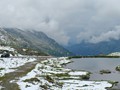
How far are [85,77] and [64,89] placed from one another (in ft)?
108

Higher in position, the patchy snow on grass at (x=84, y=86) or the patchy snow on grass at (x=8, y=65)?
the patchy snow on grass at (x=8, y=65)

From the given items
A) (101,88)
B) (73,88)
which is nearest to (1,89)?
(73,88)

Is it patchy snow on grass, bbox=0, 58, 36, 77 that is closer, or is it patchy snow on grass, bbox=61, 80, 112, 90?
patchy snow on grass, bbox=61, 80, 112, 90

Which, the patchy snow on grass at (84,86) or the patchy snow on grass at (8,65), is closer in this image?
the patchy snow on grass at (84,86)

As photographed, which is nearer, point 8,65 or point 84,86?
point 84,86

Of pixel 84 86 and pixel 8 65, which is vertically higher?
pixel 8 65

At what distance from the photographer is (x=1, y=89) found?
4906 centimetres

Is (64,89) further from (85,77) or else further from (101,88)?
(85,77)

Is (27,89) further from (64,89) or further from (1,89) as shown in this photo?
(64,89)

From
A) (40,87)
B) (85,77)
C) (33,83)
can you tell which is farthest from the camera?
(85,77)

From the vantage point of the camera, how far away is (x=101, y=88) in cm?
6325

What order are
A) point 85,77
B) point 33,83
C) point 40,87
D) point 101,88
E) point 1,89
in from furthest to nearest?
point 85,77
point 101,88
point 33,83
point 40,87
point 1,89

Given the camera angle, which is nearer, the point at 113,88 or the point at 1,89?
the point at 1,89

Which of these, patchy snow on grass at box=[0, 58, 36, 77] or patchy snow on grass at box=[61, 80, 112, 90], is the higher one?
patchy snow on grass at box=[0, 58, 36, 77]
